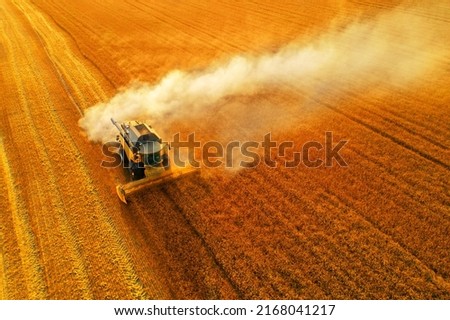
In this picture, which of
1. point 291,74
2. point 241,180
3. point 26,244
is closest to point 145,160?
point 241,180

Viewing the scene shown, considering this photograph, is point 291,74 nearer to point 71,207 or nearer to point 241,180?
point 241,180

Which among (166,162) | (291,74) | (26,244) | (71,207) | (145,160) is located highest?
(145,160)

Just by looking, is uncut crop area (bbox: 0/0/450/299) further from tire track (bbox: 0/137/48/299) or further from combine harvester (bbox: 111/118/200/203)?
combine harvester (bbox: 111/118/200/203)

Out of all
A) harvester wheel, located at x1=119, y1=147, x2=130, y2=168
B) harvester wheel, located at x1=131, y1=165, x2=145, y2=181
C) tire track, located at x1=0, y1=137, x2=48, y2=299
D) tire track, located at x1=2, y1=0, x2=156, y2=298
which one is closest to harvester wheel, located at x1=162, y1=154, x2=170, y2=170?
harvester wheel, located at x1=131, y1=165, x2=145, y2=181

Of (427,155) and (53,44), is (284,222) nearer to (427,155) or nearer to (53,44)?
(427,155)

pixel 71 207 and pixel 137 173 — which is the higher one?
pixel 137 173
